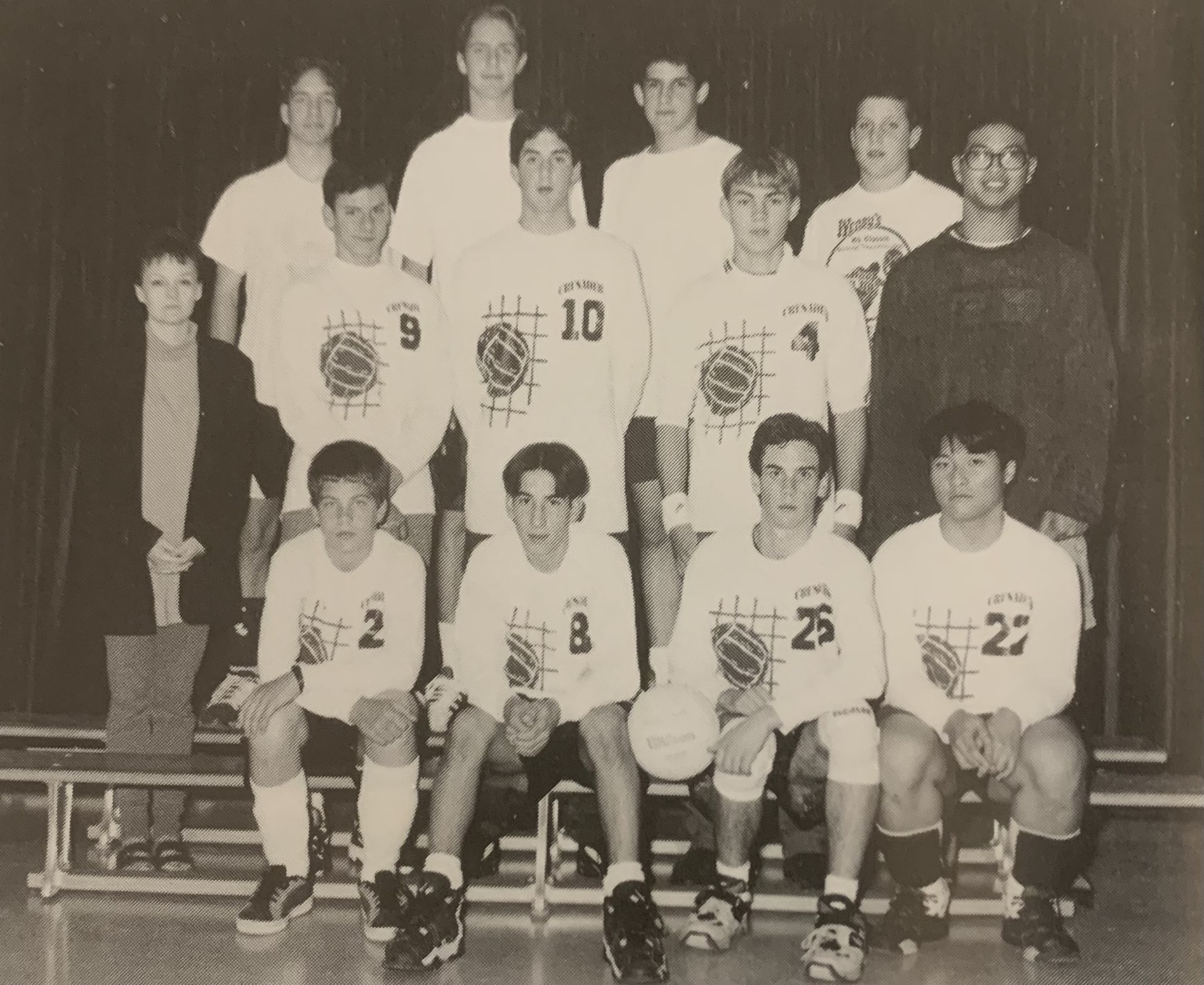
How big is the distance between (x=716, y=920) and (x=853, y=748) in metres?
0.46

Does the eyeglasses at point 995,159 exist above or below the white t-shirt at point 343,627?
above

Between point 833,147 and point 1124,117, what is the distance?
0.73 m

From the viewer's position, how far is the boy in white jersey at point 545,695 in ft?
8.05

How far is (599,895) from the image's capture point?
2.71 meters

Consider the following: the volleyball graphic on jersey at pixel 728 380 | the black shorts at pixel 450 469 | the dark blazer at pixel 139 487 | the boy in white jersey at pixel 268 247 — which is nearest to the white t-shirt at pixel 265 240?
the boy in white jersey at pixel 268 247

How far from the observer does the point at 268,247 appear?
10.5 feet

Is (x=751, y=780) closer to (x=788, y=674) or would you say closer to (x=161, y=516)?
(x=788, y=674)

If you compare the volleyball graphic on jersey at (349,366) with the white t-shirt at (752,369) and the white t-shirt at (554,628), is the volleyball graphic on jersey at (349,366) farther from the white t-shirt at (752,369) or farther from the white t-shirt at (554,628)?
the white t-shirt at (752,369)

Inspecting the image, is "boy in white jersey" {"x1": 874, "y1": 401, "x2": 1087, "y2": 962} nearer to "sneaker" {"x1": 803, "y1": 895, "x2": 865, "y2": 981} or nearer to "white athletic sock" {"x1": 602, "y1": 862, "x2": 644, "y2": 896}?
"sneaker" {"x1": 803, "y1": 895, "x2": 865, "y2": 981}

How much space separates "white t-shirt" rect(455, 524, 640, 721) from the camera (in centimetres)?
270

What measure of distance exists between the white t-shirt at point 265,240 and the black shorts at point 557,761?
116 cm

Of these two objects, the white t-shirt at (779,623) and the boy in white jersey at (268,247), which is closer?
the white t-shirt at (779,623)

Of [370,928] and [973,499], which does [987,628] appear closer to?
[973,499]

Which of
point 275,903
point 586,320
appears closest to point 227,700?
point 275,903
